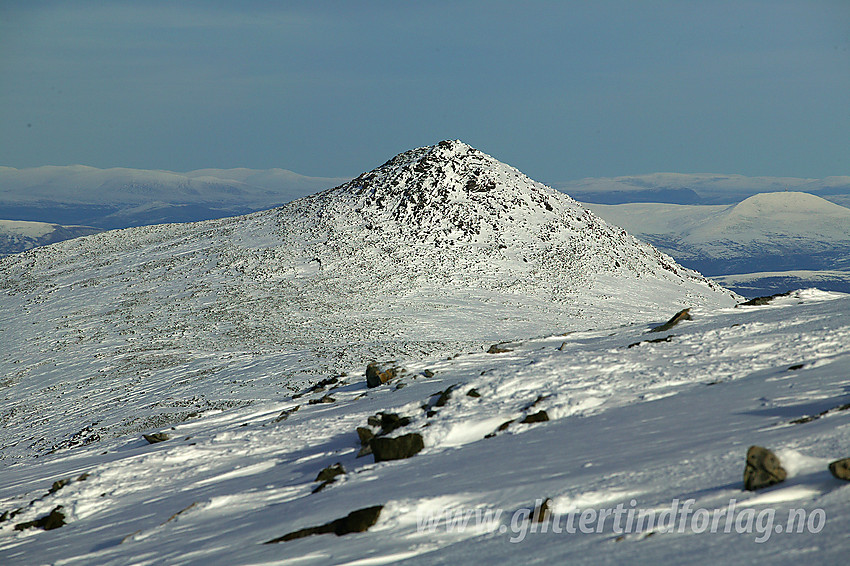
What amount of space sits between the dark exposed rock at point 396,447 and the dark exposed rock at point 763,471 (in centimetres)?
749

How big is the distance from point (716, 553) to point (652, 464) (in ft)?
9.43

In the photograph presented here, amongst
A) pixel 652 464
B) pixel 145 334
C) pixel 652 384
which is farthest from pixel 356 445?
pixel 145 334

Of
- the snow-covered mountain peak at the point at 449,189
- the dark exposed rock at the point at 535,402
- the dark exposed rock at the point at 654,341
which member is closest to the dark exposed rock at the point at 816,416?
the dark exposed rock at the point at 535,402

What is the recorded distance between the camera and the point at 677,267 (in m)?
63.4

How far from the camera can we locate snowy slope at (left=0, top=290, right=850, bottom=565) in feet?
27.0

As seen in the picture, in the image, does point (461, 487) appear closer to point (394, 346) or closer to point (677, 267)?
point (394, 346)

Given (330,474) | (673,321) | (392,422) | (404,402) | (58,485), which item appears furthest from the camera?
(673,321)

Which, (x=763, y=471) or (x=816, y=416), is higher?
(x=763, y=471)

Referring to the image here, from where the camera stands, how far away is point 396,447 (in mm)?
14328

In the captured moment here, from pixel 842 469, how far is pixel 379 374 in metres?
17.7

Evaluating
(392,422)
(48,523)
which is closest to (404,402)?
(392,422)

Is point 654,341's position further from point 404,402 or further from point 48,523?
point 48,523

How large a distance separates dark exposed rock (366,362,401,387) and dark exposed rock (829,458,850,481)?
57.1 feet

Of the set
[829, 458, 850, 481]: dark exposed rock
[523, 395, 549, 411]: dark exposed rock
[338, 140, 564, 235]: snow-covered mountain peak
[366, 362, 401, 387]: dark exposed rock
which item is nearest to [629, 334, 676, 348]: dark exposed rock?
[523, 395, 549, 411]: dark exposed rock
